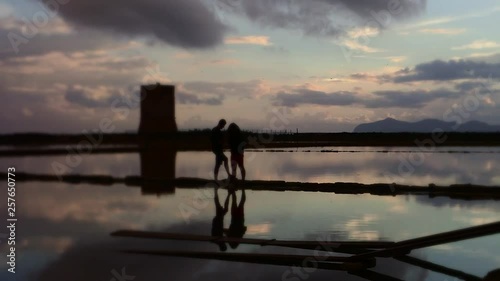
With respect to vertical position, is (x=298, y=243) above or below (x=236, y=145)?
below

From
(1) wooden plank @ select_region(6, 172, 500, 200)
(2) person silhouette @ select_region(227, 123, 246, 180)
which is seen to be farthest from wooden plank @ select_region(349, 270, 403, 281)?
(2) person silhouette @ select_region(227, 123, 246, 180)

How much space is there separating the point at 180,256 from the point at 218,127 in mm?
7350

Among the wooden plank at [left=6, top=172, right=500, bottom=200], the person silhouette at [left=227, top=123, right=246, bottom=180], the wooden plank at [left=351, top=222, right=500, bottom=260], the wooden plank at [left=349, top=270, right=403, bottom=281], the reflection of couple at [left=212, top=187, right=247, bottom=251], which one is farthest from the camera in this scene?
the person silhouette at [left=227, top=123, right=246, bottom=180]

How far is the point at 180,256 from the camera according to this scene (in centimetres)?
815

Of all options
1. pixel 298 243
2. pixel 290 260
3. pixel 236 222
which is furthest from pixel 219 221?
pixel 290 260

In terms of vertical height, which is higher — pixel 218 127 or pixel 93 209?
pixel 218 127

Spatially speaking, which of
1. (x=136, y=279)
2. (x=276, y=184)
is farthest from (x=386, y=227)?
(x=276, y=184)

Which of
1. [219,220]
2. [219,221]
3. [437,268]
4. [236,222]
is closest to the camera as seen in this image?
[437,268]

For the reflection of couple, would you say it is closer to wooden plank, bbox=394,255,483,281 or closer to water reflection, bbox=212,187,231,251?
water reflection, bbox=212,187,231,251

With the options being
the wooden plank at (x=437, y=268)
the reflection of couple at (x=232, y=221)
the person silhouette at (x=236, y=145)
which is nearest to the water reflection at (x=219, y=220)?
the reflection of couple at (x=232, y=221)

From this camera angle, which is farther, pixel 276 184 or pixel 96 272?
pixel 276 184

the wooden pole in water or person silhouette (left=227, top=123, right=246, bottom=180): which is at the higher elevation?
person silhouette (left=227, top=123, right=246, bottom=180)

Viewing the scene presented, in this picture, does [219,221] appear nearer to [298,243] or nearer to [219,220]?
[219,220]

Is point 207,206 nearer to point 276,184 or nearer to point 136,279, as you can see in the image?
point 276,184
